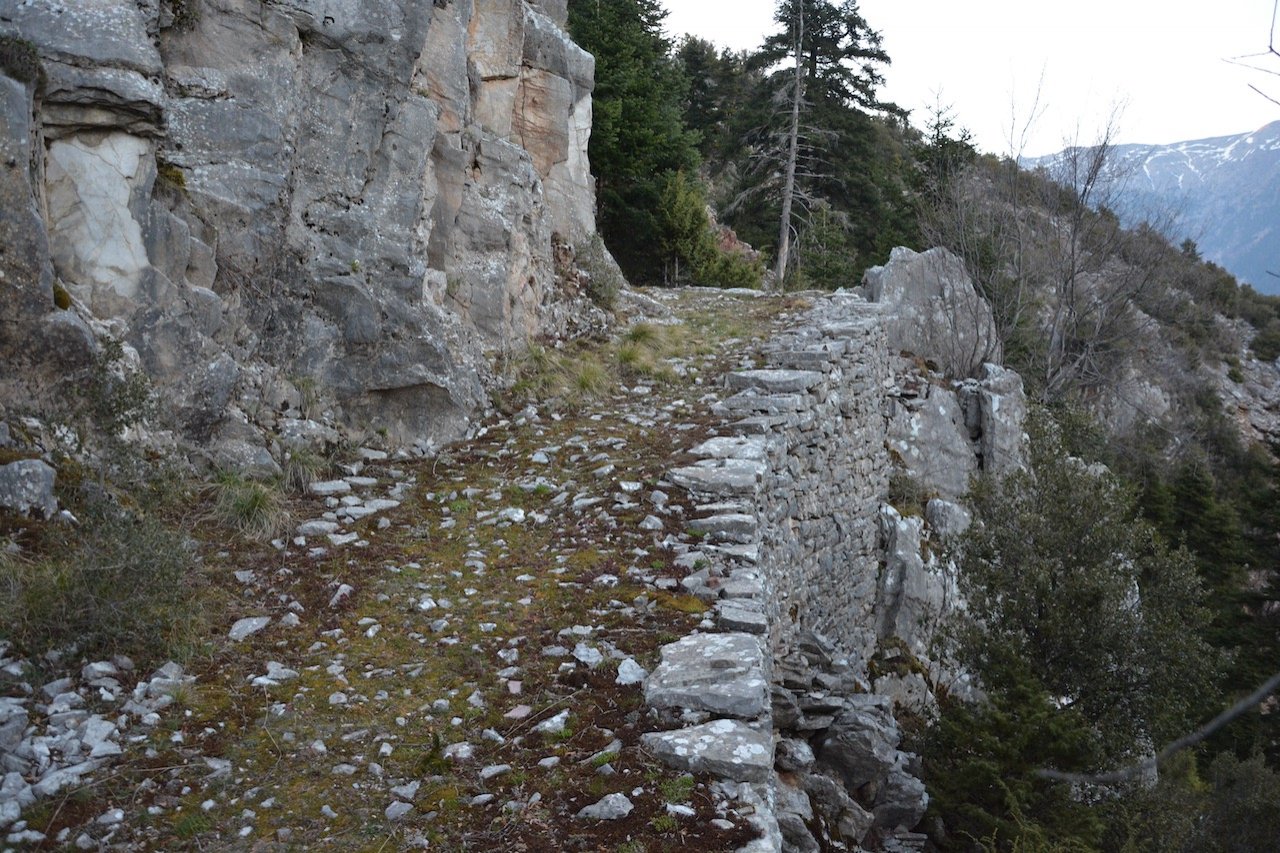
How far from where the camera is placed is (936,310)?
17.1 metres

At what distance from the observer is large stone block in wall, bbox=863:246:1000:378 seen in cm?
1670

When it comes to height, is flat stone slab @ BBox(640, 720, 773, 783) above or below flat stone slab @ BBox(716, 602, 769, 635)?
below

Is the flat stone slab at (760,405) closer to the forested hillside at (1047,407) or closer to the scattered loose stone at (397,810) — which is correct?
the forested hillside at (1047,407)

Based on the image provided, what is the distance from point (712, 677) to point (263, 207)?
5367 millimetres

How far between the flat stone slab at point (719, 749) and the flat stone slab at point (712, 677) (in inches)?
4.9

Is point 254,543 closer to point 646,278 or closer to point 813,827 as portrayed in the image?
point 813,827

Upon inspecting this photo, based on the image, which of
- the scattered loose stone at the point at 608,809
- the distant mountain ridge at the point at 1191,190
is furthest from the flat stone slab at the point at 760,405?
the distant mountain ridge at the point at 1191,190

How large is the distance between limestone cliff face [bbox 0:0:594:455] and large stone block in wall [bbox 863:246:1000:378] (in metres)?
9.01

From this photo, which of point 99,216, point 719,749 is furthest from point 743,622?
point 99,216

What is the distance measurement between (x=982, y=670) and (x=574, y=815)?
4.89 meters

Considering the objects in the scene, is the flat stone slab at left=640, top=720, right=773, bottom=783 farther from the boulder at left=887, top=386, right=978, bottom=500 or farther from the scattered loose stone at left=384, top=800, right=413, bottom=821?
the boulder at left=887, top=386, right=978, bottom=500

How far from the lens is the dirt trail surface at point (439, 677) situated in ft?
11.6

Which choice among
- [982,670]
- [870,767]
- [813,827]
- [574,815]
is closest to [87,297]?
[574,815]

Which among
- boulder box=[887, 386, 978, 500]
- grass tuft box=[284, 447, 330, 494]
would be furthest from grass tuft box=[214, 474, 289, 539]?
boulder box=[887, 386, 978, 500]
